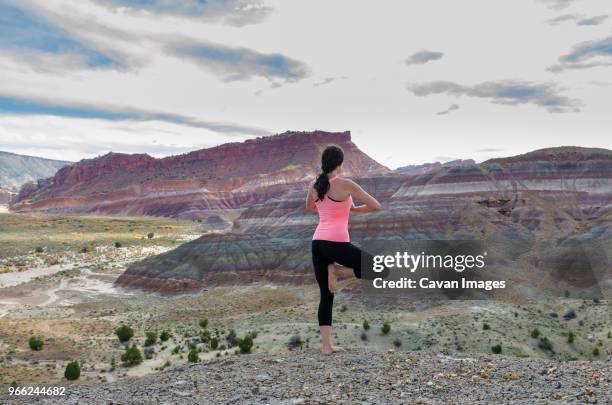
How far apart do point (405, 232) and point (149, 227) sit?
305ft

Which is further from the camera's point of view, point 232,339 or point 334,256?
point 232,339

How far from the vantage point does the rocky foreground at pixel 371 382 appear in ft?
22.5

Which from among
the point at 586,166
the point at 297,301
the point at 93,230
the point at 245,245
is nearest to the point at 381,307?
the point at 297,301

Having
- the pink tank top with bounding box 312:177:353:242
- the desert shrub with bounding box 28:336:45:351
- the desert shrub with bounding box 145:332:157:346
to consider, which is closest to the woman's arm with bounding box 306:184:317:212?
the pink tank top with bounding box 312:177:353:242

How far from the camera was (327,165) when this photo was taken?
845cm

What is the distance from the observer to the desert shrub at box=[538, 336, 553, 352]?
28484 millimetres

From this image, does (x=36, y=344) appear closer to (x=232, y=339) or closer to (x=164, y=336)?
(x=164, y=336)

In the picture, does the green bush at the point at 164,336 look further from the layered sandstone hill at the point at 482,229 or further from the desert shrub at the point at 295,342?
the layered sandstone hill at the point at 482,229

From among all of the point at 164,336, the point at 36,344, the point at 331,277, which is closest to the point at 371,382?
the point at 331,277

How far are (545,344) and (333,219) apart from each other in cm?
2524

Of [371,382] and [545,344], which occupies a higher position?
[371,382]

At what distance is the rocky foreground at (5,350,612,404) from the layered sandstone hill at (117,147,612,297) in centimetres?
4022

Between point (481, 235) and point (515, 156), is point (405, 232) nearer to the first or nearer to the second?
point (481, 235)

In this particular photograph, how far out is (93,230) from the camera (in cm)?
12569
